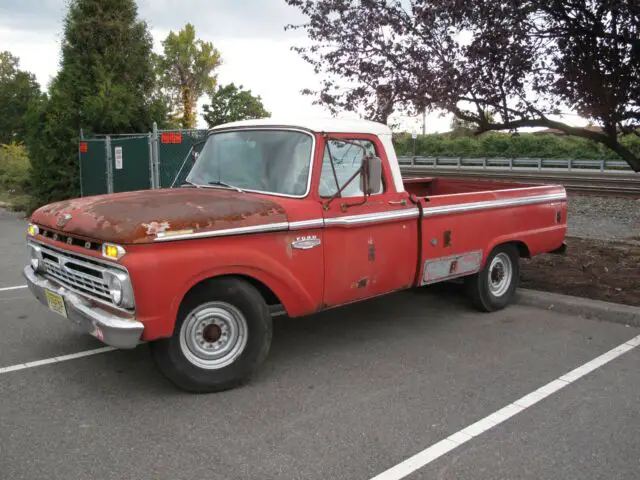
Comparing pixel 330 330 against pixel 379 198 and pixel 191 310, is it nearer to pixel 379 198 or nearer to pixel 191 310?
pixel 379 198

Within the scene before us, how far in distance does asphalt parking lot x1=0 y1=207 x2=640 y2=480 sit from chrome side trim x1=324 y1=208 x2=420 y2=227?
1149 millimetres

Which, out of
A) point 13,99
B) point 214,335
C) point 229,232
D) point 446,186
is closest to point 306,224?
point 229,232

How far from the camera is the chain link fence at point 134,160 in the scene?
1262cm

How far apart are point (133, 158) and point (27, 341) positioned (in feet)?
28.6

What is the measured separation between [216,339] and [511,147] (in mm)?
42469

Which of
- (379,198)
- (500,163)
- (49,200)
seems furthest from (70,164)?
(500,163)

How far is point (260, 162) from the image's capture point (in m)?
4.97

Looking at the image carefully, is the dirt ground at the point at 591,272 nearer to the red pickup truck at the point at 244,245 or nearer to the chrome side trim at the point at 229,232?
the red pickup truck at the point at 244,245

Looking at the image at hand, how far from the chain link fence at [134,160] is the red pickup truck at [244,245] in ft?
21.8

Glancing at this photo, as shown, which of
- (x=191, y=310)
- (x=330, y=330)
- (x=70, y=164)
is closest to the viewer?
(x=191, y=310)

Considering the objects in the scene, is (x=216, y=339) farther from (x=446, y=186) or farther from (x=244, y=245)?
(x=446, y=186)

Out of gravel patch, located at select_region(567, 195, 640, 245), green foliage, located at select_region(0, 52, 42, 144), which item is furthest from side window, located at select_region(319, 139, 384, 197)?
green foliage, located at select_region(0, 52, 42, 144)

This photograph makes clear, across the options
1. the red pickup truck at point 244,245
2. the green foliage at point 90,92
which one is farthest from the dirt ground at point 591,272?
the green foliage at point 90,92

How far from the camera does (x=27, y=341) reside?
5.46 m
